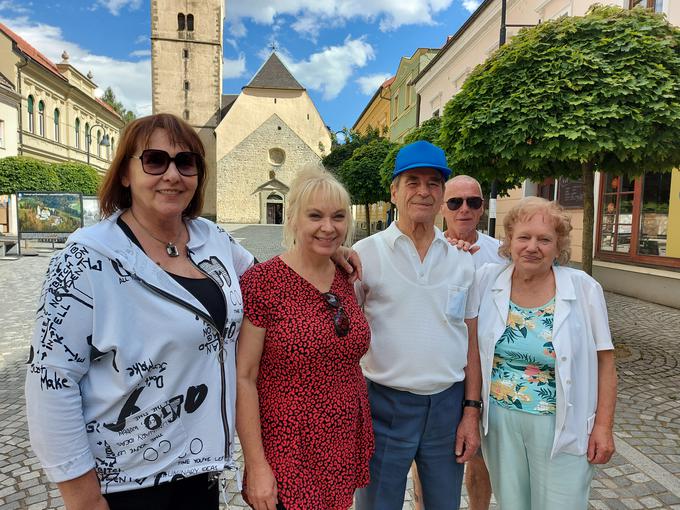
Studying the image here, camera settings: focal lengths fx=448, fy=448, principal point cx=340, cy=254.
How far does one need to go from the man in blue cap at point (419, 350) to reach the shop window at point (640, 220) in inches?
331

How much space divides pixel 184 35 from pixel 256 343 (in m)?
53.1

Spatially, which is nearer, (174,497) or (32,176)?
(174,497)

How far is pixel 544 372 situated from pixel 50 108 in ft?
131

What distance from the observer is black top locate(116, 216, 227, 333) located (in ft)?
5.19

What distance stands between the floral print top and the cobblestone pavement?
133 cm

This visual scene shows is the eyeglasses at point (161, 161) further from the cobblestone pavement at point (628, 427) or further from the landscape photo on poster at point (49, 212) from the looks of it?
the landscape photo on poster at point (49, 212)

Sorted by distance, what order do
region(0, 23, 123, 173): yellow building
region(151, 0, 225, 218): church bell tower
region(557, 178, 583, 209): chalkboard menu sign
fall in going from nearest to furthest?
region(557, 178, 583, 209): chalkboard menu sign < region(0, 23, 123, 173): yellow building < region(151, 0, 225, 218): church bell tower

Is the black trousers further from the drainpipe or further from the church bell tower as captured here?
the church bell tower

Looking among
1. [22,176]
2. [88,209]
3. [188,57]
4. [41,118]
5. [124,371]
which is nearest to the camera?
[124,371]

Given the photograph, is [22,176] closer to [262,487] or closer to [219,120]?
[219,120]

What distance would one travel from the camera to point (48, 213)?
17.1m

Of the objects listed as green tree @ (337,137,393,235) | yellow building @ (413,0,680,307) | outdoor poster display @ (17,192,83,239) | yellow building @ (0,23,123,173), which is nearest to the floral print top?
yellow building @ (413,0,680,307)

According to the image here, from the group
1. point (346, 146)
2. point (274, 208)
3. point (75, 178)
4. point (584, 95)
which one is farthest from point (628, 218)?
point (274, 208)

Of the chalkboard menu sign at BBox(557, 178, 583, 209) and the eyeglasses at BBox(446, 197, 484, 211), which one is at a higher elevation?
the chalkboard menu sign at BBox(557, 178, 583, 209)
